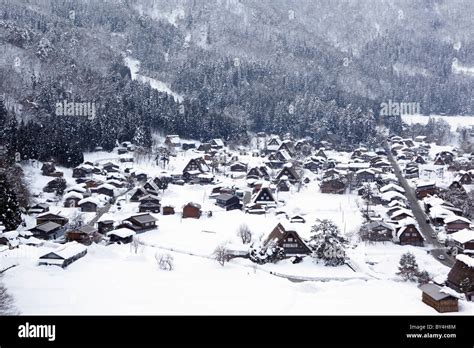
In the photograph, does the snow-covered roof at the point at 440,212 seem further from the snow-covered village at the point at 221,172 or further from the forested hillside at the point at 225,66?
the forested hillside at the point at 225,66

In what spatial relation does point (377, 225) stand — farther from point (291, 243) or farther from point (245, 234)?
point (245, 234)

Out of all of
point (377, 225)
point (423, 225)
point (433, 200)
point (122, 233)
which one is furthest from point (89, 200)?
point (433, 200)

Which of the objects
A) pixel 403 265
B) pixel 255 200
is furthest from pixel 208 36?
pixel 403 265

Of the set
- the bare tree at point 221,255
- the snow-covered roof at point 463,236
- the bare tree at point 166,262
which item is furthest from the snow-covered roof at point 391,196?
the bare tree at point 166,262

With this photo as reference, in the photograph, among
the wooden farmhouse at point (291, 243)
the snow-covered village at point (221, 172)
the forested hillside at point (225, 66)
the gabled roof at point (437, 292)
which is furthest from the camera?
the forested hillside at point (225, 66)

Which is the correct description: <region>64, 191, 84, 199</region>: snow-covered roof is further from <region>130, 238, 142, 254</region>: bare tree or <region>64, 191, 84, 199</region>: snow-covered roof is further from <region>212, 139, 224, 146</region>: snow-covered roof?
<region>212, 139, 224, 146</region>: snow-covered roof

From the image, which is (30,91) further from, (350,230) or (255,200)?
(350,230)
